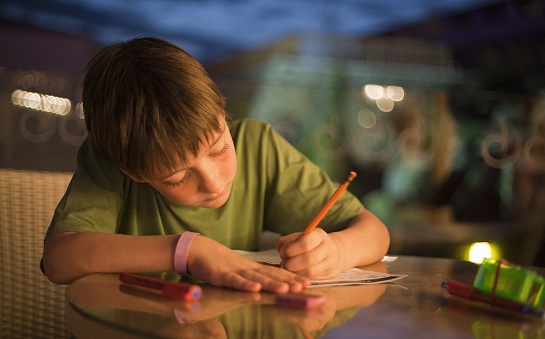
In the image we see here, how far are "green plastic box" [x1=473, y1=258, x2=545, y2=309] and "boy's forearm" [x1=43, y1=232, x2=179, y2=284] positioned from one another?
1.16 feet

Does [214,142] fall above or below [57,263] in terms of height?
above

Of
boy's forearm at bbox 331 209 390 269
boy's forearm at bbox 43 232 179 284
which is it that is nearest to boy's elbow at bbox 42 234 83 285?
boy's forearm at bbox 43 232 179 284

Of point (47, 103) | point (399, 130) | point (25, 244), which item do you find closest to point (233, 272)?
point (25, 244)

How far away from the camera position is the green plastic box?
0.60m

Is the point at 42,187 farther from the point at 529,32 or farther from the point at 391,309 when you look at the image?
the point at 529,32

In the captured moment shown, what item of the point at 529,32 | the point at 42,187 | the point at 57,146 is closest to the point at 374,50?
the point at 529,32

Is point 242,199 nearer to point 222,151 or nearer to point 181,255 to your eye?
point 222,151

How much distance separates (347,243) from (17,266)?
0.77 meters

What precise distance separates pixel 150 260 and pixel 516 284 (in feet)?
1.33

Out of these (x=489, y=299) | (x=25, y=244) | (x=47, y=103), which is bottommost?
(x=25, y=244)

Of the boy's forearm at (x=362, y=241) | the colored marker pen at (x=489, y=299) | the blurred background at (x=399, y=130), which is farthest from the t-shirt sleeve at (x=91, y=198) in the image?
the blurred background at (x=399, y=130)

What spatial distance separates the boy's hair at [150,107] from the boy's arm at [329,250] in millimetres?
169

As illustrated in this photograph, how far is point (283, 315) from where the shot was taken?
1.91 feet

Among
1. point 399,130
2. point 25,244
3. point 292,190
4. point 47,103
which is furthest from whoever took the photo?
point 399,130
